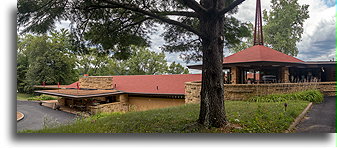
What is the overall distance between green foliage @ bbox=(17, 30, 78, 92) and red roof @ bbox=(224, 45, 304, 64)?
6.64 meters

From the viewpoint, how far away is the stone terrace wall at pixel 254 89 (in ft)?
24.1

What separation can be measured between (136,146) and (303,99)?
20.4 ft

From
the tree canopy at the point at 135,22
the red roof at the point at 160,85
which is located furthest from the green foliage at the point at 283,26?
the red roof at the point at 160,85

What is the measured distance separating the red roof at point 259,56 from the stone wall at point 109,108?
5.31 metres

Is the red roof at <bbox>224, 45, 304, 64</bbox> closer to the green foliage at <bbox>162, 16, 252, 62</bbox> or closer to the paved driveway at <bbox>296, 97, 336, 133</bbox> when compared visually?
the green foliage at <bbox>162, 16, 252, 62</bbox>

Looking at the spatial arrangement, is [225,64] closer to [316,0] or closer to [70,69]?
[316,0]

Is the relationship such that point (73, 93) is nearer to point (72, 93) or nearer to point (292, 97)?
point (72, 93)

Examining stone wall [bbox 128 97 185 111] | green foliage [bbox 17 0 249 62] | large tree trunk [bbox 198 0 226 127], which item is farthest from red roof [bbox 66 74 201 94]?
large tree trunk [bbox 198 0 226 127]

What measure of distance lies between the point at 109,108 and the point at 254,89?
5.80 metres

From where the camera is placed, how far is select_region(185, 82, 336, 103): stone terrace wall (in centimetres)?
734

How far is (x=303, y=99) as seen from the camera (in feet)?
22.5

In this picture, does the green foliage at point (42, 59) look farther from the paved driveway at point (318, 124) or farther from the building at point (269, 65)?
the paved driveway at point (318, 124)

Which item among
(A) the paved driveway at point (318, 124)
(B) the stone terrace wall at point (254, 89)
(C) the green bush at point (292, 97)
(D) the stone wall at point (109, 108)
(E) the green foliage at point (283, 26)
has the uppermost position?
(E) the green foliage at point (283, 26)
